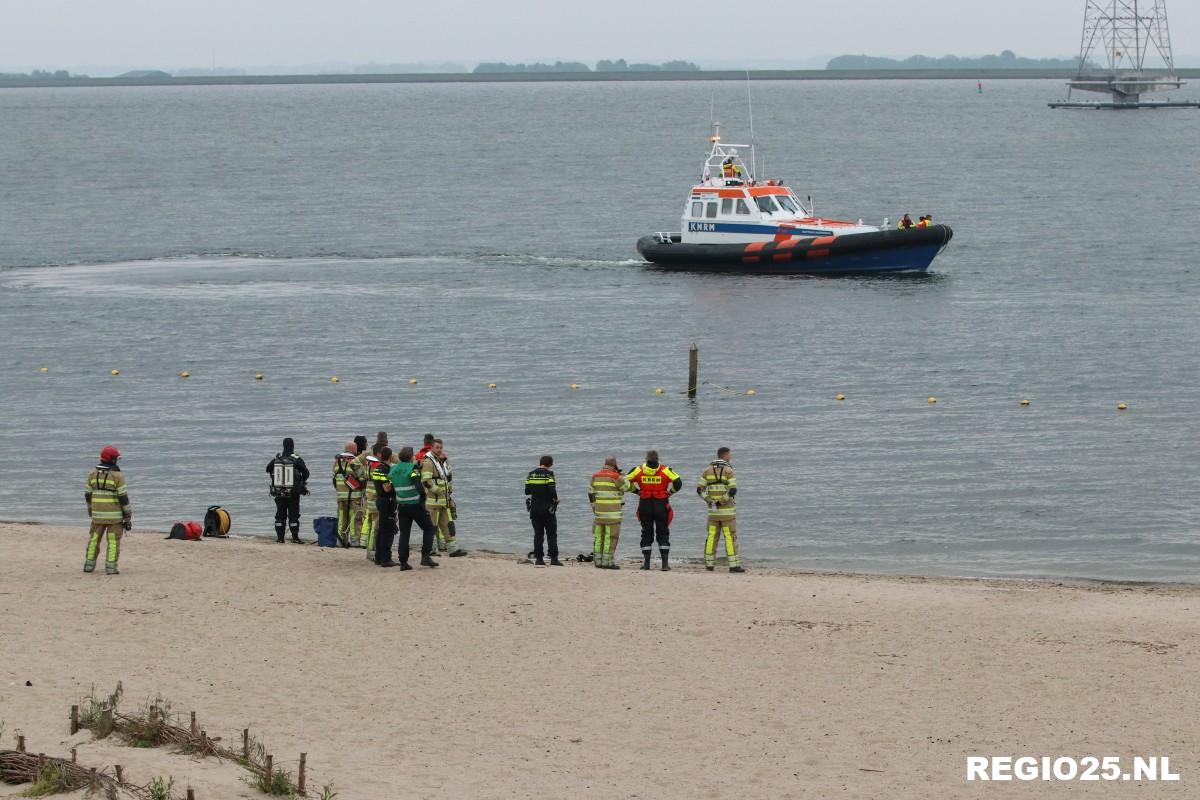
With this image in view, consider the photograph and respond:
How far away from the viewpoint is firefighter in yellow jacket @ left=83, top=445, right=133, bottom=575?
15.0 m

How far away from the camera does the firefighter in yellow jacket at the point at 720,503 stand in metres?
16.1

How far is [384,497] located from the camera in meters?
15.6

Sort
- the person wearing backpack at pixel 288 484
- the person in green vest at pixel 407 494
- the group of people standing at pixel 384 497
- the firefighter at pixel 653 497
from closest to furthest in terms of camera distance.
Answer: the person in green vest at pixel 407 494
the group of people standing at pixel 384 497
the firefighter at pixel 653 497
the person wearing backpack at pixel 288 484

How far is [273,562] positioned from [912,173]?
236 feet

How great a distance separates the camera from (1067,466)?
902 inches

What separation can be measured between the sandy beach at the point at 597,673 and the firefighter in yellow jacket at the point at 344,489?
2.90ft

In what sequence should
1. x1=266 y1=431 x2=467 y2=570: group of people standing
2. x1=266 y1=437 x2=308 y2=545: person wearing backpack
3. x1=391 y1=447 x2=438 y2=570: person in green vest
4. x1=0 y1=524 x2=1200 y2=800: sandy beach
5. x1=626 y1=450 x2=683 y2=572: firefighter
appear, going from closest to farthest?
x1=0 y1=524 x2=1200 y2=800: sandy beach → x1=391 y1=447 x2=438 y2=570: person in green vest → x1=266 y1=431 x2=467 y2=570: group of people standing → x1=626 y1=450 x2=683 y2=572: firefighter → x1=266 y1=437 x2=308 y2=545: person wearing backpack

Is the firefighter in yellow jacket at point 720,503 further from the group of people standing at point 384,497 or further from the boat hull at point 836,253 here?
the boat hull at point 836,253

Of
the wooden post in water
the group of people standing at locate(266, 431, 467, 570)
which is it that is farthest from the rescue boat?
the group of people standing at locate(266, 431, 467, 570)

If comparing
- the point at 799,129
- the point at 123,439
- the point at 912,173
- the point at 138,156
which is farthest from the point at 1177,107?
the point at 123,439

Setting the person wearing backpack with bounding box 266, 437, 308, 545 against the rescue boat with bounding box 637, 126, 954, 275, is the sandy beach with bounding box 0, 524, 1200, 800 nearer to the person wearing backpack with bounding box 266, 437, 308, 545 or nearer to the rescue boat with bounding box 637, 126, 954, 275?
the person wearing backpack with bounding box 266, 437, 308, 545
